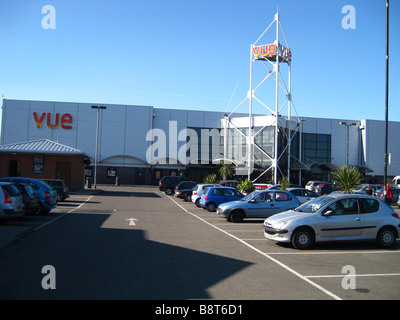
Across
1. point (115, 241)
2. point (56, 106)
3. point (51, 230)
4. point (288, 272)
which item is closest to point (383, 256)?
point (288, 272)

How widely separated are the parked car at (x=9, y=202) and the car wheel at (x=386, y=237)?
11.6 metres

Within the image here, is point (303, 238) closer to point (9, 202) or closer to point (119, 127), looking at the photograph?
point (9, 202)

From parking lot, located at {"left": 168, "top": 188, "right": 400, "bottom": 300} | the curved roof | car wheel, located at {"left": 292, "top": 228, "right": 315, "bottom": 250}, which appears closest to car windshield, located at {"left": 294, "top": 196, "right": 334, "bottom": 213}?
car wheel, located at {"left": 292, "top": 228, "right": 315, "bottom": 250}

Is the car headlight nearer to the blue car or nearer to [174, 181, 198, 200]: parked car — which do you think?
the blue car

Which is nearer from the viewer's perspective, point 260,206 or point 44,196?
point 260,206

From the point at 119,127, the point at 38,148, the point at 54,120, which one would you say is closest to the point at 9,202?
the point at 38,148

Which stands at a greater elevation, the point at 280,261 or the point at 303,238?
the point at 303,238

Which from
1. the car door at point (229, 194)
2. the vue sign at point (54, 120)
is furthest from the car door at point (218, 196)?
the vue sign at point (54, 120)

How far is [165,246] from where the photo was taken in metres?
9.95

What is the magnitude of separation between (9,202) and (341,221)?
1059 cm

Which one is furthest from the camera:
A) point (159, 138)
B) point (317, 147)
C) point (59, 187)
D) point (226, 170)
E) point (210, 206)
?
point (317, 147)

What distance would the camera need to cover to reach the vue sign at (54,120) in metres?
53.5

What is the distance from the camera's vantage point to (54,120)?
53.8 m

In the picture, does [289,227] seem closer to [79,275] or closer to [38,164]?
[79,275]
